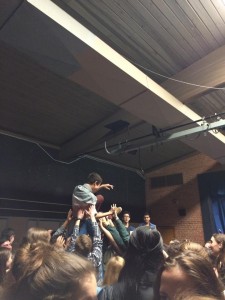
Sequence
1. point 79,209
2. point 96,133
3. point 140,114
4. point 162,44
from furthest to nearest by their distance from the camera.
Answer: point 96,133 → point 140,114 → point 162,44 → point 79,209

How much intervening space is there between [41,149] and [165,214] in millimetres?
4215

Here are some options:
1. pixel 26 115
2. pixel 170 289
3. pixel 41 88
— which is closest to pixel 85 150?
pixel 26 115

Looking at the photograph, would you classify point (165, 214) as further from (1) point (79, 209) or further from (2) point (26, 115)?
(1) point (79, 209)

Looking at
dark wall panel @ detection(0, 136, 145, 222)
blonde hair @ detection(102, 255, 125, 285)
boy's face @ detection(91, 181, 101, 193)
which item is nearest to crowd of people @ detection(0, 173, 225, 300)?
blonde hair @ detection(102, 255, 125, 285)

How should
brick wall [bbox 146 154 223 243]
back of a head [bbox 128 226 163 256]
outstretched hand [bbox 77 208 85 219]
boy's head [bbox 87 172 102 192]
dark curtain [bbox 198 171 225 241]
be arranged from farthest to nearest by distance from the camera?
brick wall [bbox 146 154 223 243], dark curtain [bbox 198 171 225 241], boy's head [bbox 87 172 102 192], outstretched hand [bbox 77 208 85 219], back of a head [bbox 128 226 163 256]

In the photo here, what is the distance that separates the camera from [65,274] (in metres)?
0.81

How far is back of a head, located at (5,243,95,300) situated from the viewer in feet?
2.54

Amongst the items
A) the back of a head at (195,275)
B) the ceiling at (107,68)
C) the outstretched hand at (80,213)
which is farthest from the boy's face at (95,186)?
the back of a head at (195,275)

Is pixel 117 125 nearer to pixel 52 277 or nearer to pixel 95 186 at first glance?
pixel 95 186

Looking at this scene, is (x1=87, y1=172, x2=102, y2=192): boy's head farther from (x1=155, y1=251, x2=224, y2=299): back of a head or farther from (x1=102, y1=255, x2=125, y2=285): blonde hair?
(x1=155, y1=251, x2=224, y2=299): back of a head

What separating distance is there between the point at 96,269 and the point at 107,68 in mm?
2103

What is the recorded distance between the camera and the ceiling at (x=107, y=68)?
2.54m

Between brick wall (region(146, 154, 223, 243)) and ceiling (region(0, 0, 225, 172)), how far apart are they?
6.68ft

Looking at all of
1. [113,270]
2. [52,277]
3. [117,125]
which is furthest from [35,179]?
[52,277]
